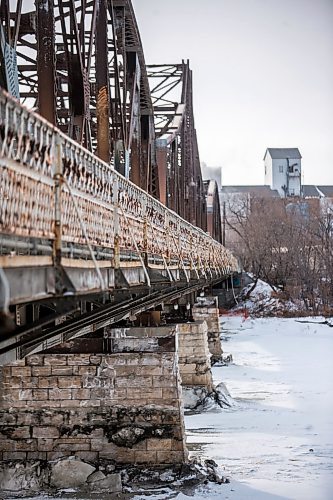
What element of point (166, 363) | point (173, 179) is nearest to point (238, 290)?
point (173, 179)

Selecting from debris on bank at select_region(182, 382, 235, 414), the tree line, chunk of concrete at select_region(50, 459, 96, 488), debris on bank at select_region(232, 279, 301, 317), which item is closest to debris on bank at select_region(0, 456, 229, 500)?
chunk of concrete at select_region(50, 459, 96, 488)

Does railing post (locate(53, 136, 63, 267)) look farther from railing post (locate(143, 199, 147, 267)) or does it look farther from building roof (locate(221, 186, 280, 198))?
building roof (locate(221, 186, 280, 198))

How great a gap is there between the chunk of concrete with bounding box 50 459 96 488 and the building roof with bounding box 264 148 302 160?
433 feet

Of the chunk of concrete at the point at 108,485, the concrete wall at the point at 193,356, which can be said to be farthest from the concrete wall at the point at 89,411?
the concrete wall at the point at 193,356

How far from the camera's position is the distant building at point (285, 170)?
140250mm

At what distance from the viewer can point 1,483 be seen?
14.4 meters

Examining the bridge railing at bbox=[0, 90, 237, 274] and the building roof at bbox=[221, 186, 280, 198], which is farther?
the building roof at bbox=[221, 186, 280, 198]

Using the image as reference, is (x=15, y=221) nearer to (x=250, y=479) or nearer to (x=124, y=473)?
(x=124, y=473)

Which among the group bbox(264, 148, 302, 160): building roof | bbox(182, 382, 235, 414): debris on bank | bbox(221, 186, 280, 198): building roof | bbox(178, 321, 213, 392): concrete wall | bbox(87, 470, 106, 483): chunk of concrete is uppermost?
bbox(264, 148, 302, 160): building roof

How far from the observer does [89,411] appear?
49.8ft

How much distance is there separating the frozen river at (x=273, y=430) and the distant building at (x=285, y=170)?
101 meters

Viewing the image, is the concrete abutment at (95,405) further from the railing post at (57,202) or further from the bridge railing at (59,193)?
the railing post at (57,202)

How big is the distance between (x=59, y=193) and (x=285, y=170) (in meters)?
139

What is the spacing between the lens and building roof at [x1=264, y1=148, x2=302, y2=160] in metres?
144
